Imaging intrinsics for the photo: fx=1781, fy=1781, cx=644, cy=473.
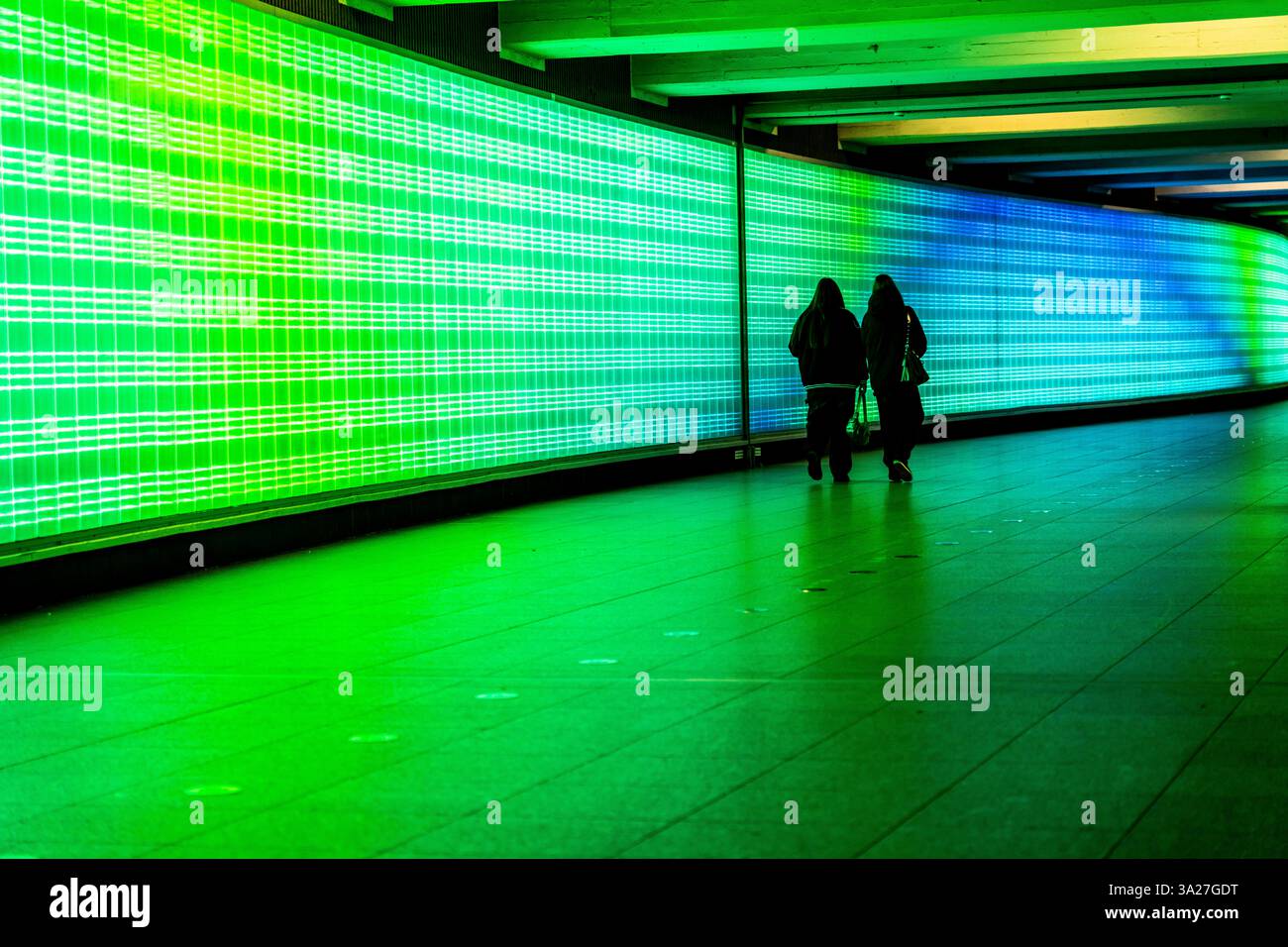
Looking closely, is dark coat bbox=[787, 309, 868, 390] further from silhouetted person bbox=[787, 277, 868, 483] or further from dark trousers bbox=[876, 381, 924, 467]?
dark trousers bbox=[876, 381, 924, 467]

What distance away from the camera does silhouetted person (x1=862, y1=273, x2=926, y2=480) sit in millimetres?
15703

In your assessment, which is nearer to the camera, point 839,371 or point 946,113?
point 839,371

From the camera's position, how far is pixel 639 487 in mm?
16422

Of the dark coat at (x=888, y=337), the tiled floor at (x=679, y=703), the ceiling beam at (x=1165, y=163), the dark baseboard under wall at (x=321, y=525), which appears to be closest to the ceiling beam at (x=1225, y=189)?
the ceiling beam at (x=1165, y=163)

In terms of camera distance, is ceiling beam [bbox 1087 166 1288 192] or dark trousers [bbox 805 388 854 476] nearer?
dark trousers [bbox 805 388 854 476]

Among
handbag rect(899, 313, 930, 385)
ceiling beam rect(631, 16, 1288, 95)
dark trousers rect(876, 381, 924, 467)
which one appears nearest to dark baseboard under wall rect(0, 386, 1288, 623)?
dark trousers rect(876, 381, 924, 467)

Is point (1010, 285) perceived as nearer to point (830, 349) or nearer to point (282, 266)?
point (830, 349)

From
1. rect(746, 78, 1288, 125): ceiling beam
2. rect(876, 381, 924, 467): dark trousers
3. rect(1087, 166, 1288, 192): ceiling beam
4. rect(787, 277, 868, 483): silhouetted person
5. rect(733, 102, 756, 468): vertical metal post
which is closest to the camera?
rect(787, 277, 868, 483): silhouetted person

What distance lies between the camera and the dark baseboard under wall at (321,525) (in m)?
9.37

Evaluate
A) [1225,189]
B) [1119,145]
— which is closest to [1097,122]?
[1119,145]

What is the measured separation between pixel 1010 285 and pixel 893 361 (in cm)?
1159
